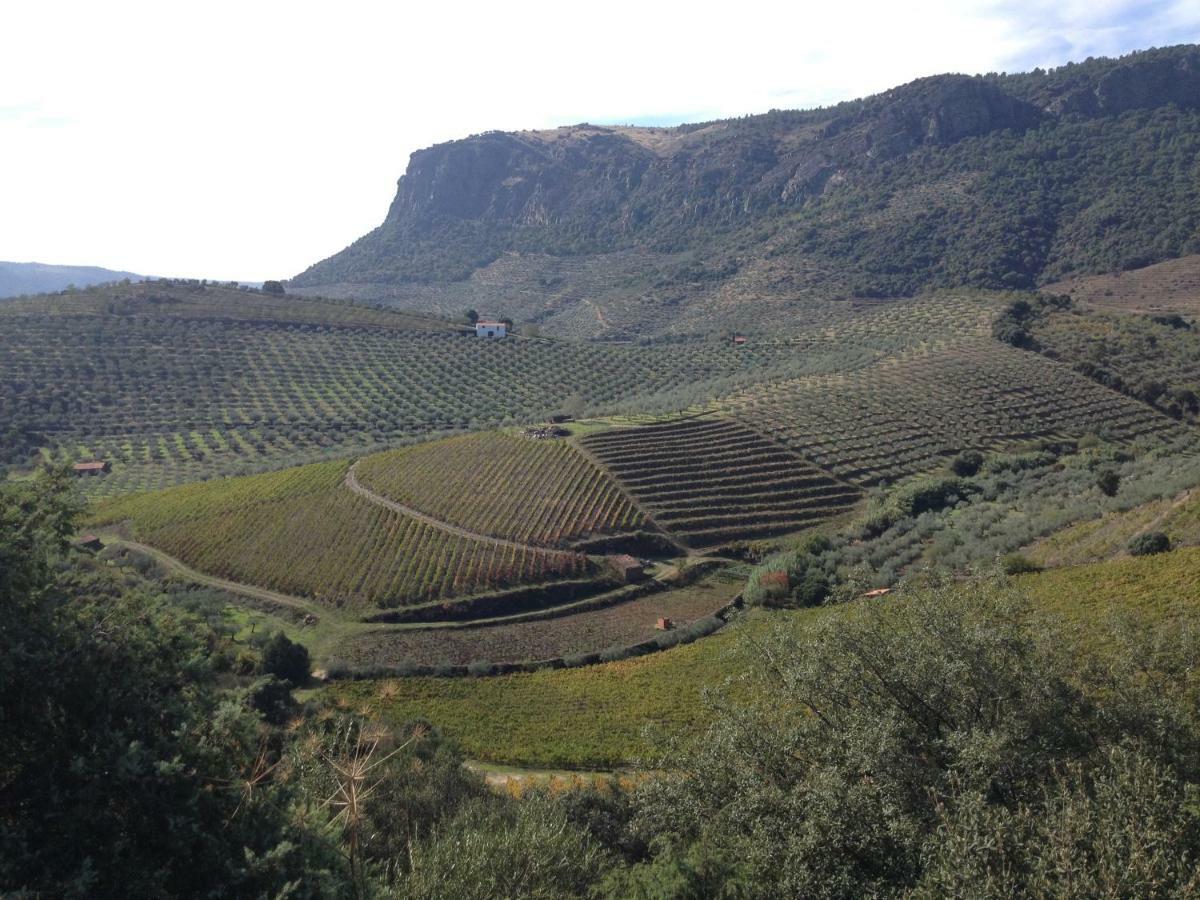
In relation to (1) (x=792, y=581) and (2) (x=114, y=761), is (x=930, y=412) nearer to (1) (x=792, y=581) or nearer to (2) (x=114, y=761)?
(1) (x=792, y=581)

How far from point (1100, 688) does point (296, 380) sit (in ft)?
287

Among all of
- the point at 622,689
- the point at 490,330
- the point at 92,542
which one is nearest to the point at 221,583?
the point at 92,542

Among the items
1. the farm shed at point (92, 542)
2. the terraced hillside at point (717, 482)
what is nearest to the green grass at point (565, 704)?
the terraced hillside at point (717, 482)

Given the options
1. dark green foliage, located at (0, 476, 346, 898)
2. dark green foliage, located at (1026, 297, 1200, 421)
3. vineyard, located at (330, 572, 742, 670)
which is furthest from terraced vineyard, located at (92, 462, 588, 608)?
dark green foliage, located at (1026, 297, 1200, 421)

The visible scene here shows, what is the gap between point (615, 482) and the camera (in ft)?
179

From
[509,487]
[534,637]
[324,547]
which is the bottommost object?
[534,637]

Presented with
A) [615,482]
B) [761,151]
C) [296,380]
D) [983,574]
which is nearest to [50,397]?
[296,380]

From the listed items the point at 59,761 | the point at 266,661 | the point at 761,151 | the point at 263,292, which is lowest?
the point at 266,661

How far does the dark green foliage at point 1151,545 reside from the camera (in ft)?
101

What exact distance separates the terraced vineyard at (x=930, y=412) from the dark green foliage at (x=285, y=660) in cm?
3833

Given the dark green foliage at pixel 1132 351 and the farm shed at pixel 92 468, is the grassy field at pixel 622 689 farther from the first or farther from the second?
the dark green foliage at pixel 1132 351

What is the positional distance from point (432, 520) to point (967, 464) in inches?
1475

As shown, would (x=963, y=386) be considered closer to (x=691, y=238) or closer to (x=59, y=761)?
(x=59, y=761)

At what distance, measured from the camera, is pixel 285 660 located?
34.0 m
